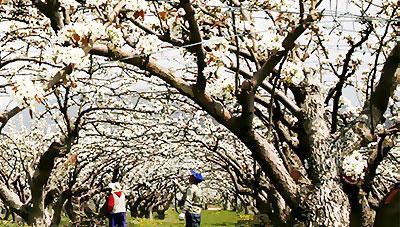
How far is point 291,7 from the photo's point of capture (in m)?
7.16

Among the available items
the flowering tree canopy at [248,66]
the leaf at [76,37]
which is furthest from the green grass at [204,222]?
the leaf at [76,37]

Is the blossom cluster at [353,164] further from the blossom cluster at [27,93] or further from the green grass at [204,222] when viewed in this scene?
the green grass at [204,222]

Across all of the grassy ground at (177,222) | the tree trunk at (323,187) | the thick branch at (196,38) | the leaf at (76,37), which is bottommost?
the tree trunk at (323,187)

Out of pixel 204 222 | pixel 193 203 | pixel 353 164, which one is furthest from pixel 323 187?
pixel 204 222

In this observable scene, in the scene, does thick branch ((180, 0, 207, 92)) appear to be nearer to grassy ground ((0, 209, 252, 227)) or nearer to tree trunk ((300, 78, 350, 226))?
tree trunk ((300, 78, 350, 226))

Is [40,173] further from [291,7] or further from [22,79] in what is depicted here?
[22,79]

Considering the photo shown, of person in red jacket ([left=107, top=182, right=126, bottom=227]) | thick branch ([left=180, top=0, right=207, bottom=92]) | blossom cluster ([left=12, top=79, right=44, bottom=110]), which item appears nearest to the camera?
blossom cluster ([left=12, top=79, right=44, bottom=110])

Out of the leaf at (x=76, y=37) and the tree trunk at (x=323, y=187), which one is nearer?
the leaf at (x=76, y=37)

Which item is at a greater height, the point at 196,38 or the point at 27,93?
the point at 196,38

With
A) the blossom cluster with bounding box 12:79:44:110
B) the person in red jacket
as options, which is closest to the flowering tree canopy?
the blossom cluster with bounding box 12:79:44:110

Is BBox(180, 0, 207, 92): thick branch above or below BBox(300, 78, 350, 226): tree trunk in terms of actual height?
above

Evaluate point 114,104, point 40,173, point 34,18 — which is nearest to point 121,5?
point 34,18

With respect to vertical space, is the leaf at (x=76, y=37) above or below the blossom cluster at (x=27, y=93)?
above

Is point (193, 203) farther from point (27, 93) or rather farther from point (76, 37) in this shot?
point (27, 93)
